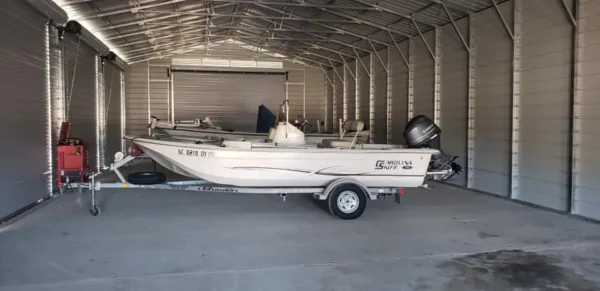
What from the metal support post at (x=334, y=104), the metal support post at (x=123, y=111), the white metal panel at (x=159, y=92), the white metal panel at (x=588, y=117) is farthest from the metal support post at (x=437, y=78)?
the metal support post at (x=123, y=111)

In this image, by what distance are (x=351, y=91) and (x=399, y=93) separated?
147 inches

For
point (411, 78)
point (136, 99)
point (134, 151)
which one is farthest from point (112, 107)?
point (411, 78)

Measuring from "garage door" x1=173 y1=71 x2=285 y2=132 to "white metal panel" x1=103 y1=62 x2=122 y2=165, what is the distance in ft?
7.22

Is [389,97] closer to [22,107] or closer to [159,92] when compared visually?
[159,92]

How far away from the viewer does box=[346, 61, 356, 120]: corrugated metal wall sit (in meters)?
15.2

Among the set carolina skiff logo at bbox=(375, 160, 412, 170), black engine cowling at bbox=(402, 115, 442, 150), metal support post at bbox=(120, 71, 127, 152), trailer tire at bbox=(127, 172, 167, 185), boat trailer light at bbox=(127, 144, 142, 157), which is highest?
metal support post at bbox=(120, 71, 127, 152)

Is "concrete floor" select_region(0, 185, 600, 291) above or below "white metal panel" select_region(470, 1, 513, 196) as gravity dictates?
below

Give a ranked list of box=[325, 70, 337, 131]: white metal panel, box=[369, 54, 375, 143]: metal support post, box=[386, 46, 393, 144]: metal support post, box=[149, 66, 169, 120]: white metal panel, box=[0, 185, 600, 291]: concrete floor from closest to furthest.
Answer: box=[0, 185, 600, 291]: concrete floor < box=[386, 46, 393, 144]: metal support post < box=[369, 54, 375, 143]: metal support post < box=[149, 66, 169, 120]: white metal panel < box=[325, 70, 337, 131]: white metal panel

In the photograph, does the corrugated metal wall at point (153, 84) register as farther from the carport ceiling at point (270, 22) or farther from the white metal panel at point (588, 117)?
the white metal panel at point (588, 117)

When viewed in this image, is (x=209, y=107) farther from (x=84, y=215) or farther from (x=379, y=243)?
(x=379, y=243)

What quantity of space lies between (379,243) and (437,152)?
1.85m

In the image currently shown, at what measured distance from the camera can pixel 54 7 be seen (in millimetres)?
7422

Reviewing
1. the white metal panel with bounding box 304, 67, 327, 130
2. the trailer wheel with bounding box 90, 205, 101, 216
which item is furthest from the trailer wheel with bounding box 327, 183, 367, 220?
the white metal panel with bounding box 304, 67, 327, 130

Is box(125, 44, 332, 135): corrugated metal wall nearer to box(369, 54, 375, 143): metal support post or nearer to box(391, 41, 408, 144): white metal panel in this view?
box(369, 54, 375, 143): metal support post
